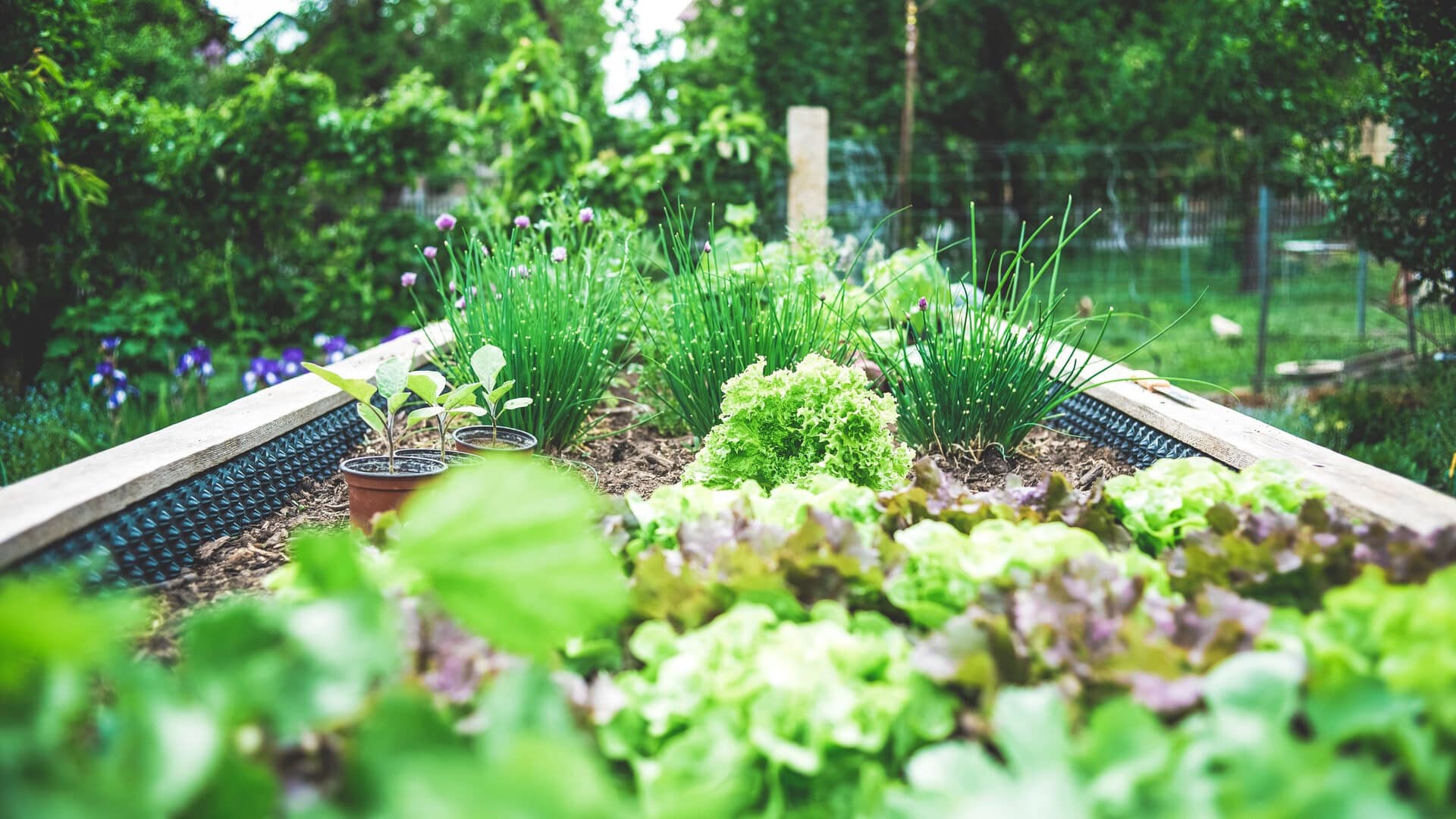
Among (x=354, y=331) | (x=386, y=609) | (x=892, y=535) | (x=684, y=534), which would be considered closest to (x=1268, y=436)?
(x=892, y=535)

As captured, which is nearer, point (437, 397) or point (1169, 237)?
point (437, 397)

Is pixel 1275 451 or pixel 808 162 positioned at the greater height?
pixel 808 162

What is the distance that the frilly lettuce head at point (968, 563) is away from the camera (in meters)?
1.26

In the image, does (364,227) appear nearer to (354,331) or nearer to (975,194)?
(354,331)

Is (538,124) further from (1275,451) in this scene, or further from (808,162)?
(1275,451)

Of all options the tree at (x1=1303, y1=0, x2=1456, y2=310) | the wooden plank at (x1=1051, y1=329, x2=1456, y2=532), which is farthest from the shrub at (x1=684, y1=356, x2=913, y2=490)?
the tree at (x1=1303, y1=0, x2=1456, y2=310)

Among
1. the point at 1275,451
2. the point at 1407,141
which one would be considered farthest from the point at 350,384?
the point at 1407,141

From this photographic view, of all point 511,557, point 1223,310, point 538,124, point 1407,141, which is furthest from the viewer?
point 1223,310

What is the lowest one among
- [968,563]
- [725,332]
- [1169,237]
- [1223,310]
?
[1223,310]

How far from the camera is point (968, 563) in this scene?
1278 millimetres

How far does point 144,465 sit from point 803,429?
4.24 feet

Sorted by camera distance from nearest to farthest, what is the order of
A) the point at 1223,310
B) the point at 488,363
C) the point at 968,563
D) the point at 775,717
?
1. the point at 775,717
2. the point at 968,563
3. the point at 488,363
4. the point at 1223,310

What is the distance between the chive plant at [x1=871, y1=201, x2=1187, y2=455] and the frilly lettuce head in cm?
97

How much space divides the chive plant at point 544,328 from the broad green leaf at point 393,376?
1.78ft
